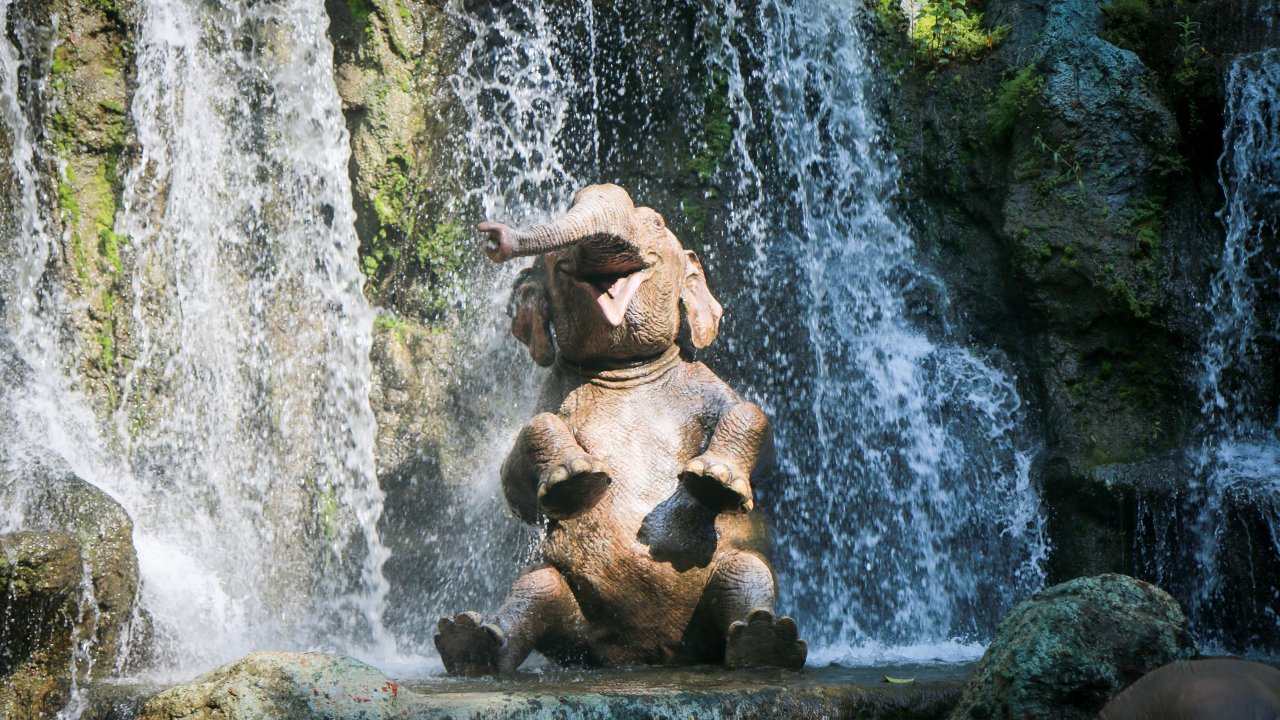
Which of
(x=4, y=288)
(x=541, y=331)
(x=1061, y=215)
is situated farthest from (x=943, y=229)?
(x=4, y=288)

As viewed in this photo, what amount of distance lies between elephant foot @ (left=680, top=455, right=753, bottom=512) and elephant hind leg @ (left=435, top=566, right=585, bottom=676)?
0.66m

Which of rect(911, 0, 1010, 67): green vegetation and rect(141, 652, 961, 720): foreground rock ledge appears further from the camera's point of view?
rect(911, 0, 1010, 67): green vegetation

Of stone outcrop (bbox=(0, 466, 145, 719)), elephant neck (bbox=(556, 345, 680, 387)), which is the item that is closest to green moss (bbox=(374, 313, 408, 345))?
stone outcrop (bbox=(0, 466, 145, 719))

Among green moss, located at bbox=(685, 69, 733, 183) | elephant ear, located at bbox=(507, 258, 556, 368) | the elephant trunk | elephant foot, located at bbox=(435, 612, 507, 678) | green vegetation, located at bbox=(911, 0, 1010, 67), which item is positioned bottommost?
elephant foot, located at bbox=(435, 612, 507, 678)

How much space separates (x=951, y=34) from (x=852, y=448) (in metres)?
2.97

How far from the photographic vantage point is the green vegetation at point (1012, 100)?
27.3ft

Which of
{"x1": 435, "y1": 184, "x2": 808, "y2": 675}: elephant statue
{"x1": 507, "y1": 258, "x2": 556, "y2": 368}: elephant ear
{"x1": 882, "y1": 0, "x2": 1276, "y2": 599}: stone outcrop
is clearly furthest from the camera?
{"x1": 882, "y1": 0, "x2": 1276, "y2": 599}: stone outcrop

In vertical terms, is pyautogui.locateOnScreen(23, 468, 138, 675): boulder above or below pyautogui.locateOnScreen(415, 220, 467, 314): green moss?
below

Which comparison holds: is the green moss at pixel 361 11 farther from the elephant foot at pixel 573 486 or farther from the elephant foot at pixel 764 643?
the elephant foot at pixel 764 643

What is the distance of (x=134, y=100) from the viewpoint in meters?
8.23

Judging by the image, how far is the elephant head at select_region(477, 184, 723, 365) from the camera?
546cm

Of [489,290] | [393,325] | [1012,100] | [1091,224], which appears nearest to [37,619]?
[393,325]

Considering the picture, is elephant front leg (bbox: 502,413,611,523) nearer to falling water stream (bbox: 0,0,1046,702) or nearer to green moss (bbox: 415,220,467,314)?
falling water stream (bbox: 0,0,1046,702)

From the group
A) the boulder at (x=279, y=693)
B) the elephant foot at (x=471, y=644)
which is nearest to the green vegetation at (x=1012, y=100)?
the elephant foot at (x=471, y=644)
